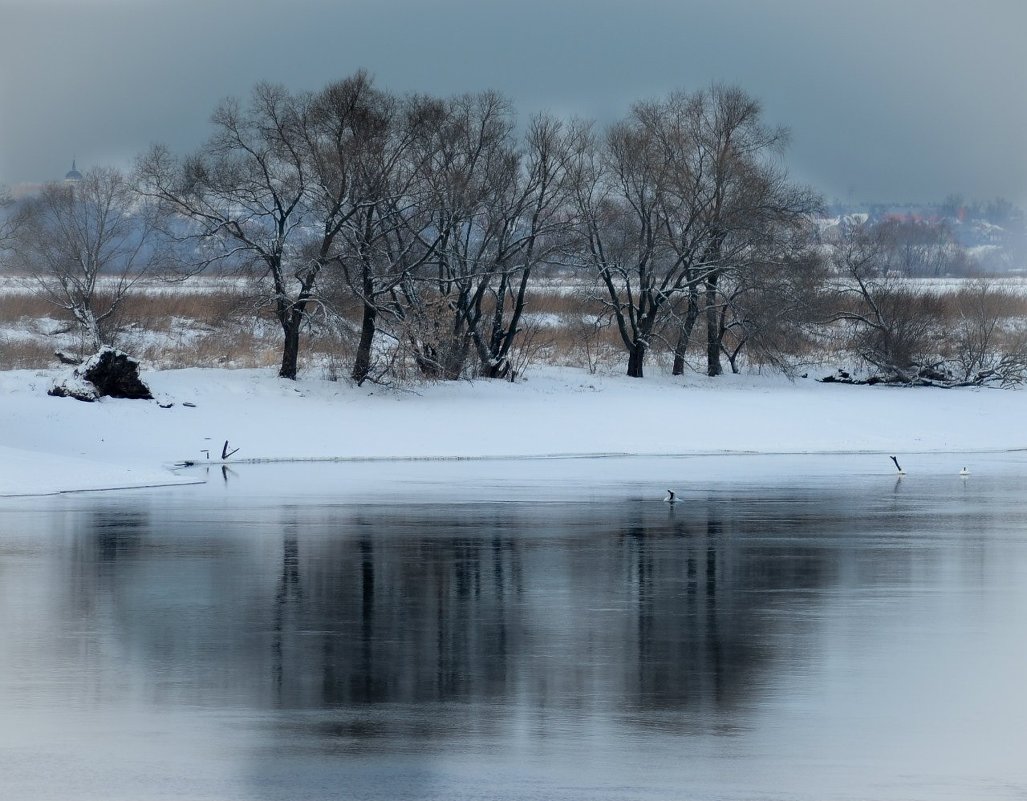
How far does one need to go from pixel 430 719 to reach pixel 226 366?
46.0 meters

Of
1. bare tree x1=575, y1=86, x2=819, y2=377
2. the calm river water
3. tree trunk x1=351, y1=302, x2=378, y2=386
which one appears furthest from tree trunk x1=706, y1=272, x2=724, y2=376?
the calm river water

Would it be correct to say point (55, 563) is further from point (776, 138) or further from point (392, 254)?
point (776, 138)

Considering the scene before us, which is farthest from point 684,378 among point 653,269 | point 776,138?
point 776,138

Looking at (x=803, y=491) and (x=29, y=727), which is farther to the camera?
(x=803, y=491)

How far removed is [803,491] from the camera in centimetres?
2797

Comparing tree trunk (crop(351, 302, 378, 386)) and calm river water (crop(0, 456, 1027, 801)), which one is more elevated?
tree trunk (crop(351, 302, 378, 386))

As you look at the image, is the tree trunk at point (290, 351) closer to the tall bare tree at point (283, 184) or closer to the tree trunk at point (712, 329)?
the tall bare tree at point (283, 184)

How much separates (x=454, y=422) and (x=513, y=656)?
33801 millimetres

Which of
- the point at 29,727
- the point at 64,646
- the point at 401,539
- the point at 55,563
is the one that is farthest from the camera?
the point at 401,539

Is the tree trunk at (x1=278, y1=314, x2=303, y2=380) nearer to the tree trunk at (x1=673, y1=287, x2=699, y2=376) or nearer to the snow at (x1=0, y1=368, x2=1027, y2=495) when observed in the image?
the snow at (x1=0, y1=368, x2=1027, y2=495)

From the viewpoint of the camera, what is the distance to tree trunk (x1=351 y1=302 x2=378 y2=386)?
164 ft

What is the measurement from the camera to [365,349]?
50594 mm

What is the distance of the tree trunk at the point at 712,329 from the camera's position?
61062mm

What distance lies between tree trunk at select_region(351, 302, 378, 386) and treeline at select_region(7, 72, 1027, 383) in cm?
8
